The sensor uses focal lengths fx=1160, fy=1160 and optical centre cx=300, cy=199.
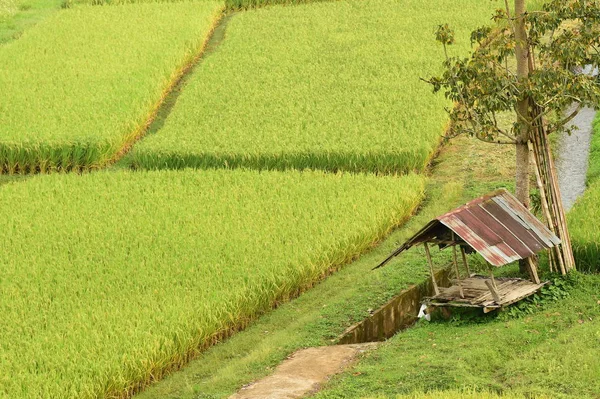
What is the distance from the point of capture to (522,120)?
413 inches

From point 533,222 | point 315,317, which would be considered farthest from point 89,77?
point 533,222

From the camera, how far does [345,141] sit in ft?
48.1

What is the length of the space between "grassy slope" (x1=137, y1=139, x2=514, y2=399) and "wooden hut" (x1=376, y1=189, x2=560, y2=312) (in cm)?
76

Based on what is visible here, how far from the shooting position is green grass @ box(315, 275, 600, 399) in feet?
27.7

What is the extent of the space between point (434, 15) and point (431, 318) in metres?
11.5

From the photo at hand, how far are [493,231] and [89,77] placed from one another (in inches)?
374

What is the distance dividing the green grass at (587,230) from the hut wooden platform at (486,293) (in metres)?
0.85

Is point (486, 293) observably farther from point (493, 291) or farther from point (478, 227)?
point (478, 227)

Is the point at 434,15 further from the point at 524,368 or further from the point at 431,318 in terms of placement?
the point at 524,368

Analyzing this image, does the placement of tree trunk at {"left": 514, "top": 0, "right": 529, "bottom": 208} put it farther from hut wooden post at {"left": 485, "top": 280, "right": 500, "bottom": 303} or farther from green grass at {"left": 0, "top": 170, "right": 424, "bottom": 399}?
green grass at {"left": 0, "top": 170, "right": 424, "bottom": 399}

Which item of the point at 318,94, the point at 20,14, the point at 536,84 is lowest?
the point at 318,94

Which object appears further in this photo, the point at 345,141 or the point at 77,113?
the point at 77,113

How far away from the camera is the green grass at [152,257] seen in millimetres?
9289

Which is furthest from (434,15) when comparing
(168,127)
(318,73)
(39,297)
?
(39,297)
